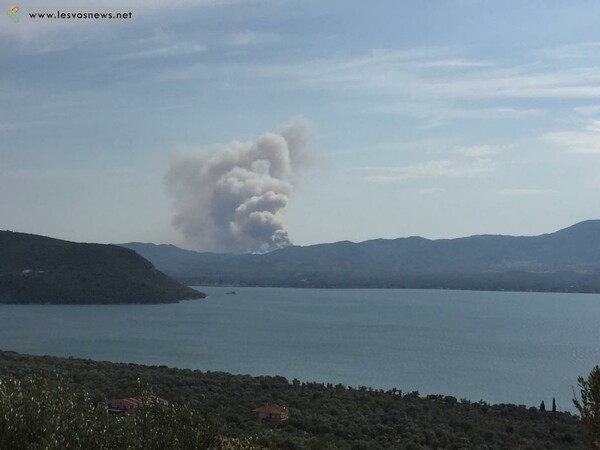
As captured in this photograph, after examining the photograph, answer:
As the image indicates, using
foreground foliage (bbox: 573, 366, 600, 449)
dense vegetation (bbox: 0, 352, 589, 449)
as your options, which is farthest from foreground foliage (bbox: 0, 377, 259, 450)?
dense vegetation (bbox: 0, 352, 589, 449)

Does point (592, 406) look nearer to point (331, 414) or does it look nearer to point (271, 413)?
point (271, 413)

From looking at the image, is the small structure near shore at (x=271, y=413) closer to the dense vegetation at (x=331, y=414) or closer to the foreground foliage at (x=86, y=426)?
the dense vegetation at (x=331, y=414)

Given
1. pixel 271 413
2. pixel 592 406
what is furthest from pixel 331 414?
pixel 592 406

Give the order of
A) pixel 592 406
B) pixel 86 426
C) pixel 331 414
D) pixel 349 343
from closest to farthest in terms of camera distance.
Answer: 1. pixel 592 406
2. pixel 86 426
3. pixel 331 414
4. pixel 349 343

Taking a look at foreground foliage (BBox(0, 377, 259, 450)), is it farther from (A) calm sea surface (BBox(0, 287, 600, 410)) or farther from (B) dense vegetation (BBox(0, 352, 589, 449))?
(A) calm sea surface (BBox(0, 287, 600, 410))

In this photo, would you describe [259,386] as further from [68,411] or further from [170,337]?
[170,337]

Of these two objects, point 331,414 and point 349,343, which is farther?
point 349,343
